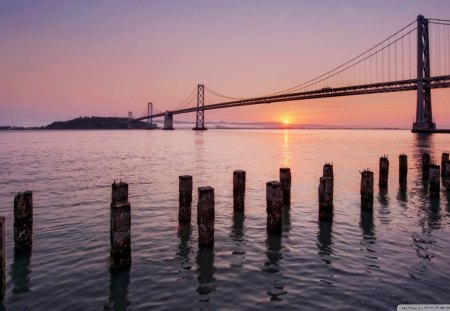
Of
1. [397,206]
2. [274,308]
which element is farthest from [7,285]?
[397,206]

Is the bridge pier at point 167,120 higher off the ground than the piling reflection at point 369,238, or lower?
higher

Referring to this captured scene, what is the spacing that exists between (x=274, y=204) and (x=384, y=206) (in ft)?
18.4

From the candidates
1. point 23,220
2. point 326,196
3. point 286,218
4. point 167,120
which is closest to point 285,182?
point 286,218

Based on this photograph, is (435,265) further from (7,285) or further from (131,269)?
Result: (7,285)

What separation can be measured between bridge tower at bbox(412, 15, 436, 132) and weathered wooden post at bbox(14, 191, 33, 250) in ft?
263

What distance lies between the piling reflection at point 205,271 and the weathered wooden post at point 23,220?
372 centimetres

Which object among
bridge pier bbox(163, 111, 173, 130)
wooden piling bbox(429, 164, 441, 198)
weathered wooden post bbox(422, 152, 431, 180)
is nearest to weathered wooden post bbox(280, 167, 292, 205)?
wooden piling bbox(429, 164, 441, 198)

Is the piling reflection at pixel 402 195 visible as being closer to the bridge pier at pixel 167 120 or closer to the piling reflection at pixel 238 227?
the piling reflection at pixel 238 227

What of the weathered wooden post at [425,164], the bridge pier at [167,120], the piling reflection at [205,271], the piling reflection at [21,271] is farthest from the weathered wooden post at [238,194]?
the bridge pier at [167,120]

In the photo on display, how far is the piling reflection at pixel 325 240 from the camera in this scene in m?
7.42

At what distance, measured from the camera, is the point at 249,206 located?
40.0 feet

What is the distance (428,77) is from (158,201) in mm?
81240

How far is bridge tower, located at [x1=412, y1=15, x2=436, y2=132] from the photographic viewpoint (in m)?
74.2

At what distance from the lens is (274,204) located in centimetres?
861
